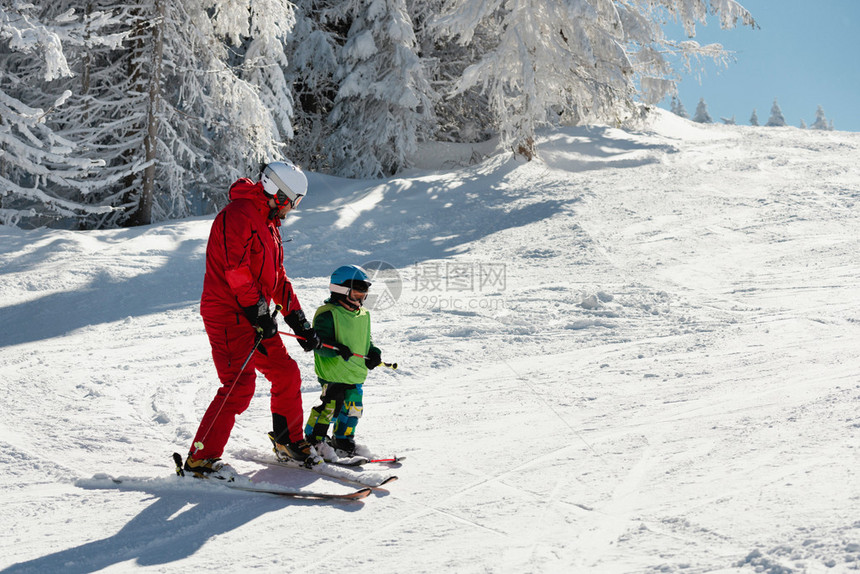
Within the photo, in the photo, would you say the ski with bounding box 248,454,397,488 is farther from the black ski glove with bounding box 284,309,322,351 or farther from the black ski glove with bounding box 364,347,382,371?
the black ski glove with bounding box 284,309,322,351

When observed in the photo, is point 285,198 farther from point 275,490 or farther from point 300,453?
point 275,490

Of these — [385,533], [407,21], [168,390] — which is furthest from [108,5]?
[385,533]

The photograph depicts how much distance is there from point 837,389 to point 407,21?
1294 centimetres

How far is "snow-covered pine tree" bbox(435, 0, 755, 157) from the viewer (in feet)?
46.7

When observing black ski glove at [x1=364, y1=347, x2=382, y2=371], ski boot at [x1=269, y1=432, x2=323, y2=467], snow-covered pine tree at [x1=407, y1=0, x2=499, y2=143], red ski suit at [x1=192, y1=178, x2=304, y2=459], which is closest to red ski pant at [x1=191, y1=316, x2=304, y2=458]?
red ski suit at [x1=192, y1=178, x2=304, y2=459]

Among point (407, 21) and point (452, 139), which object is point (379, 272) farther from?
point (452, 139)

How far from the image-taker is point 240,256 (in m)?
3.99

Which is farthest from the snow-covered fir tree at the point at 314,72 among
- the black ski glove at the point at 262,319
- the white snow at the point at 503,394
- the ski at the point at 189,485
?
the ski at the point at 189,485

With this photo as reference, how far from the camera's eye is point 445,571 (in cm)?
315

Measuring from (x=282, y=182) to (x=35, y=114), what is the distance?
776 cm

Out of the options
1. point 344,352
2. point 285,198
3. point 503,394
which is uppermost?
point 285,198

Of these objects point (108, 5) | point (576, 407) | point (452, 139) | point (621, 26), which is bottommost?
point (576, 407)

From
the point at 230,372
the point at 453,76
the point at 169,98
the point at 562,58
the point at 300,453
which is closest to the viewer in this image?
the point at 230,372

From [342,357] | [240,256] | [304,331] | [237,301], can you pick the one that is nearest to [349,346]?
[342,357]
